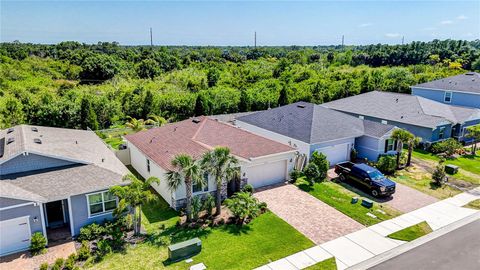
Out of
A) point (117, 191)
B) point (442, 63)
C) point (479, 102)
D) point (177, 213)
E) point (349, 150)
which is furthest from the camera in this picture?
point (442, 63)

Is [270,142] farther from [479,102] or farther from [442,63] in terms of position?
[442,63]

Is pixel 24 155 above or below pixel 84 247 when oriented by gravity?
above

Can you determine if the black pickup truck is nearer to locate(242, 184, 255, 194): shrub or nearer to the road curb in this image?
the road curb

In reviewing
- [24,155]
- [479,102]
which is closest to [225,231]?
[24,155]

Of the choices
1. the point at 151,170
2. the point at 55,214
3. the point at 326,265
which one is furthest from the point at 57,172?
the point at 326,265

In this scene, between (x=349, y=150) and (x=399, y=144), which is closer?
(x=399, y=144)

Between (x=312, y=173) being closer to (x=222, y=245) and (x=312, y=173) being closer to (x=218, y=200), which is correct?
(x=218, y=200)
